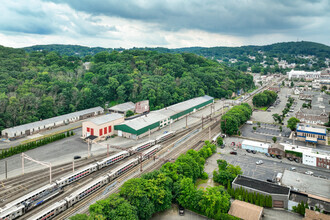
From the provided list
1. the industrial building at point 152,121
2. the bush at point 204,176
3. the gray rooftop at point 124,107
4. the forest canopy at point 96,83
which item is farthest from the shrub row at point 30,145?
the bush at point 204,176

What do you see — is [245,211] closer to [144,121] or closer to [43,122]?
[144,121]

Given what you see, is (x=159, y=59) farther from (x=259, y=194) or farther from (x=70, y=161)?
(x=259, y=194)

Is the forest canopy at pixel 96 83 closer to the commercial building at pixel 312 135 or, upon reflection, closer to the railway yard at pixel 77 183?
the railway yard at pixel 77 183

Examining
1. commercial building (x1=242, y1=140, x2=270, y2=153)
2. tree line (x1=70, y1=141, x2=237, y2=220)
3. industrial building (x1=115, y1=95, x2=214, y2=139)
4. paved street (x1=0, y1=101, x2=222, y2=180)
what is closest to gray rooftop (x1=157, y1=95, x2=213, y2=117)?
industrial building (x1=115, y1=95, x2=214, y2=139)

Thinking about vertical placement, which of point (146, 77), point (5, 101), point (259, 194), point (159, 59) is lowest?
point (259, 194)

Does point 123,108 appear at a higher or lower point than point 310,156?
higher

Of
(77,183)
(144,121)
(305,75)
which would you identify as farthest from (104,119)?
(305,75)

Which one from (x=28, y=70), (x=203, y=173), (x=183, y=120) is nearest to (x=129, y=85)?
(x=183, y=120)
